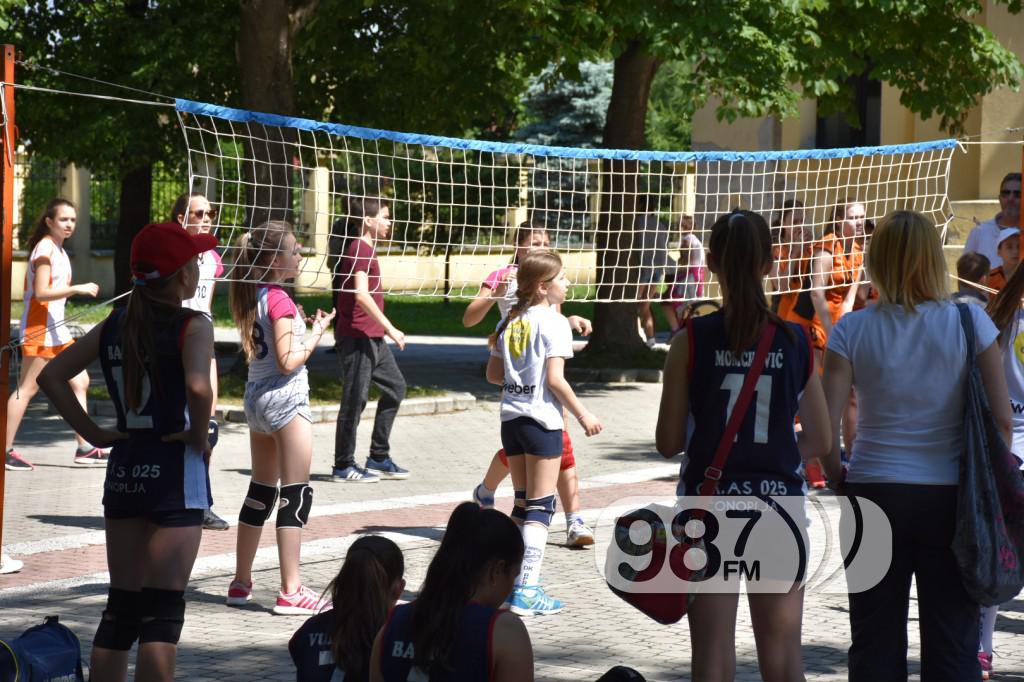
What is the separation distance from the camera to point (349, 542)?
8180 millimetres

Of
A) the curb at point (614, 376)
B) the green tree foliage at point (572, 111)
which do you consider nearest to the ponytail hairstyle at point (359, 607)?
the curb at point (614, 376)

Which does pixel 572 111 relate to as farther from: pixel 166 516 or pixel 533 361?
pixel 166 516

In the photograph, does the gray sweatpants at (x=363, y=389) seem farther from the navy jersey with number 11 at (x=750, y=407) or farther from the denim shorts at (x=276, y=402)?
the navy jersey with number 11 at (x=750, y=407)

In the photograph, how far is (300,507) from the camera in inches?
260

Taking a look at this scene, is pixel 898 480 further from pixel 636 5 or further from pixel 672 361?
pixel 636 5

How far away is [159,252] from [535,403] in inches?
99.5

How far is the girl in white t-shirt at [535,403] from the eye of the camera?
6645 millimetres

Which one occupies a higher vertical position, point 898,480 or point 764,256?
point 764,256

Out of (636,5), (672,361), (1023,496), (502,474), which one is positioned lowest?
(502,474)

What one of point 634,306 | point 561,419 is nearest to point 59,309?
point 561,419

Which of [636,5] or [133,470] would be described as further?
[636,5]

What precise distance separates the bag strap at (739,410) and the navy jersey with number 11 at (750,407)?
0.01 meters

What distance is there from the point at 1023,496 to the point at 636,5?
10508mm

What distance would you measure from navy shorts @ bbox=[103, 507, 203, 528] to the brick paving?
48.4 inches
